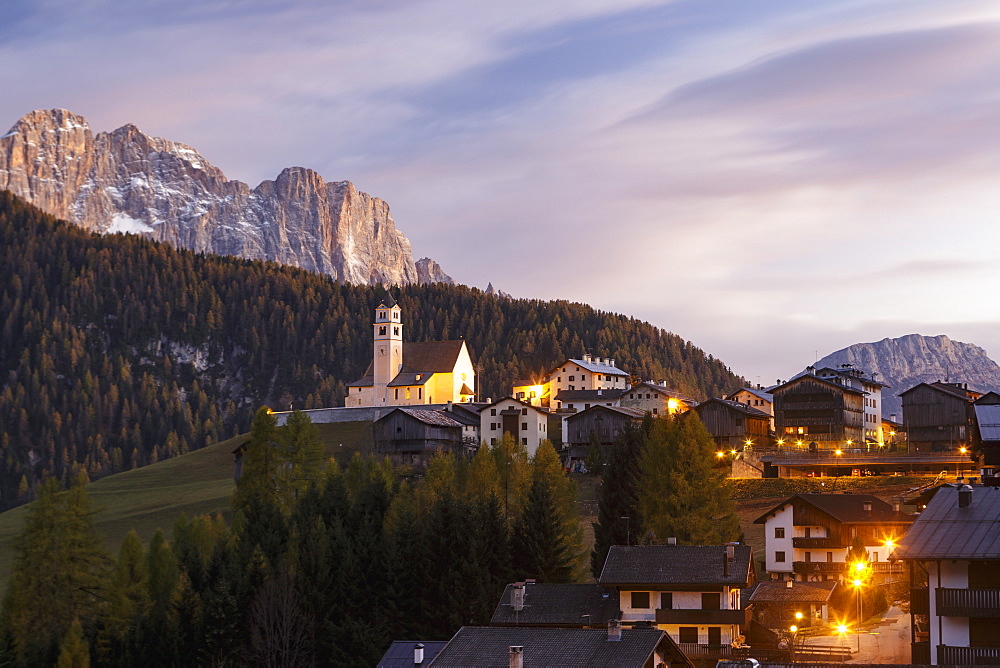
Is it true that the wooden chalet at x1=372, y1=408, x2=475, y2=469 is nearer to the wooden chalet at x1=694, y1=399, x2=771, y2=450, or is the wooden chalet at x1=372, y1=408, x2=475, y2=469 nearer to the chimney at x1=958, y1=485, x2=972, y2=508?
the wooden chalet at x1=694, y1=399, x2=771, y2=450

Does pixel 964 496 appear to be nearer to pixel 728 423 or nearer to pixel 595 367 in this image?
pixel 728 423

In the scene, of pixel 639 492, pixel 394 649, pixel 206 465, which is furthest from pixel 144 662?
pixel 206 465

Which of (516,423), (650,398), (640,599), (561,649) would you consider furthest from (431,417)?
(561,649)

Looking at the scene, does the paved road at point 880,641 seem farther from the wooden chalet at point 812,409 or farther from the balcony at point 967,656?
the wooden chalet at point 812,409

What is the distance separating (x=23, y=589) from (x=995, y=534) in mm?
53849

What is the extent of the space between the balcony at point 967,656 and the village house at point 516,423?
90.4 metres

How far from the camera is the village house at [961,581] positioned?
4884 centimetres

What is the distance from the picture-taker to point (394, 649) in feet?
221

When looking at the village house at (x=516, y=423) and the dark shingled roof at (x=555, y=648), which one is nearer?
the dark shingled roof at (x=555, y=648)

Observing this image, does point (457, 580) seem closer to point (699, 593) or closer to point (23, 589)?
point (699, 593)

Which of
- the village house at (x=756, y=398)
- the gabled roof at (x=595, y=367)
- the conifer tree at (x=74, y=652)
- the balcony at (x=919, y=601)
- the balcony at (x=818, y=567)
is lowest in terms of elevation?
the conifer tree at (x=74, y=652)

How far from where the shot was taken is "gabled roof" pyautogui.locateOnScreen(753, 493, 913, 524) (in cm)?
8827

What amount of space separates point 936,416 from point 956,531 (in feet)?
260

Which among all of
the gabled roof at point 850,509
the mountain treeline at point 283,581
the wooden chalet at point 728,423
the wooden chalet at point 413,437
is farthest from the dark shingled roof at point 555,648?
the wooden chalet at point 413,437
